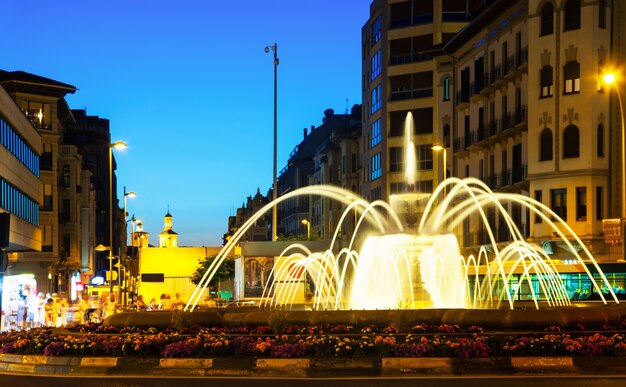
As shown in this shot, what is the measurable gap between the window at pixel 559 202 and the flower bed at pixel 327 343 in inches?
1251

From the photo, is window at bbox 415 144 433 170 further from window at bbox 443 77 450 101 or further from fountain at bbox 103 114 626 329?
fountain at bbox 103 114 626 329

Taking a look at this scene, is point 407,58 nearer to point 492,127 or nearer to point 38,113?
point 492,127

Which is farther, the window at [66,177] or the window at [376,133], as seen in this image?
the window at [66,177]

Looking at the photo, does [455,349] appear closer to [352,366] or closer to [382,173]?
[352,366]

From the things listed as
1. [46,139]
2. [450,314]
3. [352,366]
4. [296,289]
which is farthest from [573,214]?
[46,139]

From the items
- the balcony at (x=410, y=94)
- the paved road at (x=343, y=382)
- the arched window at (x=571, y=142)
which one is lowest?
the paved road at (x=343, y=382)

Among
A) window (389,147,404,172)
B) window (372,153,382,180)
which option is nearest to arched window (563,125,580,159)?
window (389,147,404,172)

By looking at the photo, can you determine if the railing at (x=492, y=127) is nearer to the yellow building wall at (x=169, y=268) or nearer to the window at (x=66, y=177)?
the yellow building wall at (x=169, y=268)

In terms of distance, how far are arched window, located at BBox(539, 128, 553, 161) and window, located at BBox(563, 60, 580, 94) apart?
247 cm

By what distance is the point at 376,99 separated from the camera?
93.7 m

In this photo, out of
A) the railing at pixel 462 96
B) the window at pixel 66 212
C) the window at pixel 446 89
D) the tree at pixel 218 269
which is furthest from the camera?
the window at pixel 66 212

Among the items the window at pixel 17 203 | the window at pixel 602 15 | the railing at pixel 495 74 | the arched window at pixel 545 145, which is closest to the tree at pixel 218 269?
the window at pixel 17 203

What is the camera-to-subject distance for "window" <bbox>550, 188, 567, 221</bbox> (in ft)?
179

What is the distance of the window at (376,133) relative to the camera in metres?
93.1
